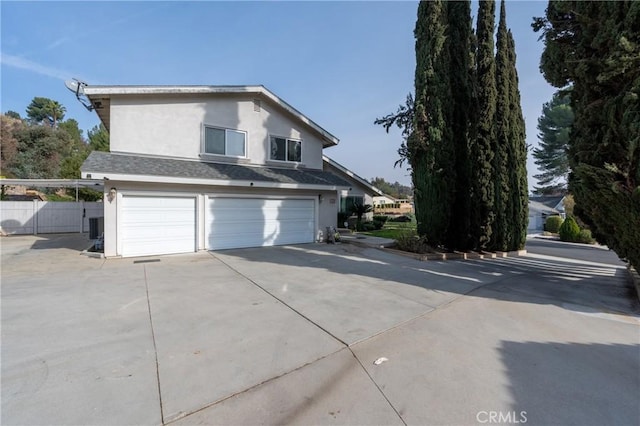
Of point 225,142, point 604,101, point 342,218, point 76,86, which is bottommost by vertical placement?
point 342,218

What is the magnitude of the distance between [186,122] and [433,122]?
30.2ft

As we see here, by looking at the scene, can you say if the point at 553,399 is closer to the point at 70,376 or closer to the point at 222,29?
the point at 70,376

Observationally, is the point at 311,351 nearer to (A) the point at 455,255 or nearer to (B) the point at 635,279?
(A) the point at 455,255

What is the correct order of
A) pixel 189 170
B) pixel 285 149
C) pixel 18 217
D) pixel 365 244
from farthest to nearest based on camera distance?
pixel 18 217 → pixel 285 149 → pixel 365 244 → pixel 189 170

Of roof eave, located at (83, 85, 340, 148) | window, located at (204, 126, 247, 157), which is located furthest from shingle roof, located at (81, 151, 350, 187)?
roof eave, located at (83, 85, 340, 148)

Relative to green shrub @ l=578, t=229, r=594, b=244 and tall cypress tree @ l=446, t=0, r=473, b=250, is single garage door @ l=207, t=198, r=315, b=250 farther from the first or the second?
green shrub @ l=578, t=229, r=594, b=244

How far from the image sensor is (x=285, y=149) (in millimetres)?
13023

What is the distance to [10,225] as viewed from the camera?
1455 cm

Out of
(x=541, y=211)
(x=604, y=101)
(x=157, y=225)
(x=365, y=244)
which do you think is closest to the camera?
(x=604, y=101)

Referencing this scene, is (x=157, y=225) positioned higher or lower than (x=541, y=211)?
lower

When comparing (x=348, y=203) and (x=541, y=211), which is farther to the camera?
(x=541, y=211)

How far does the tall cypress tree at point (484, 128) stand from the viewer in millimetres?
10312

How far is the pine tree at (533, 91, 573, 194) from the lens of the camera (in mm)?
31328

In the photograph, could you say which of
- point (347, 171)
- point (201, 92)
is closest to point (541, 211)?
point (347, 171)
